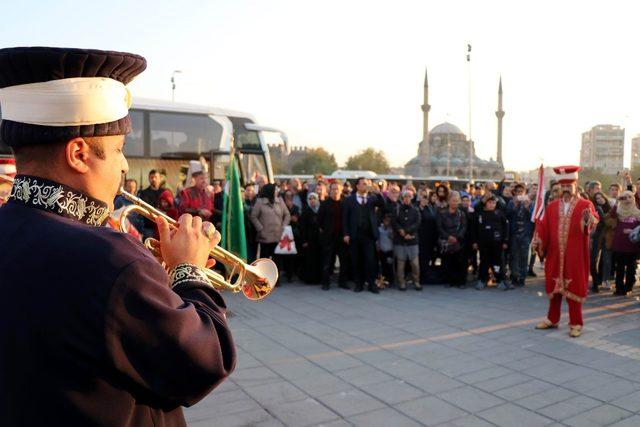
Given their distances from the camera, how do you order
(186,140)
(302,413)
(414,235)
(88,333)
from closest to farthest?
(88,333) < (302,413) < (414,235) < (186,140)

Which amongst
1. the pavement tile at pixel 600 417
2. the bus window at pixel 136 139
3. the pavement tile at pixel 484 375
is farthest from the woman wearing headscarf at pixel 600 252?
the bus window at pixel 136 139

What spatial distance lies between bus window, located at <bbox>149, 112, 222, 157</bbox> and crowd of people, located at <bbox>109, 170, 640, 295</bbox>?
3.76 m

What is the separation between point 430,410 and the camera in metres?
4.35

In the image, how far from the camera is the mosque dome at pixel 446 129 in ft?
334

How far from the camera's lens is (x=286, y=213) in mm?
10492

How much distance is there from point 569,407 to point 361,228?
580cm

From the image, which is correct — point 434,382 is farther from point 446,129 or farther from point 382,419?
point 446,129

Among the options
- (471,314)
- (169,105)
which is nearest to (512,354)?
(471,314)

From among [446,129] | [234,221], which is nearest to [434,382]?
[234,221]

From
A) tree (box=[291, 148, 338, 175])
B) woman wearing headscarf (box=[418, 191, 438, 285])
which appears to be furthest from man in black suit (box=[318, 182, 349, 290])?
tree (box=[291, 148, 338, 175])

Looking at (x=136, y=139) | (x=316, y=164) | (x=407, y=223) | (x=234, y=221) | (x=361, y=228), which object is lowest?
(x=361, y=228)

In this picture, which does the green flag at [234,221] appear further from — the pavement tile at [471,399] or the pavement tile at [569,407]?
the pavement tile at [569,407]

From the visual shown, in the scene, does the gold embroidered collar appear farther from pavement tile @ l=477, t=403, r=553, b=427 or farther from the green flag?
the green flag

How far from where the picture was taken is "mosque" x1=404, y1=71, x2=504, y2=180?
82144mm
